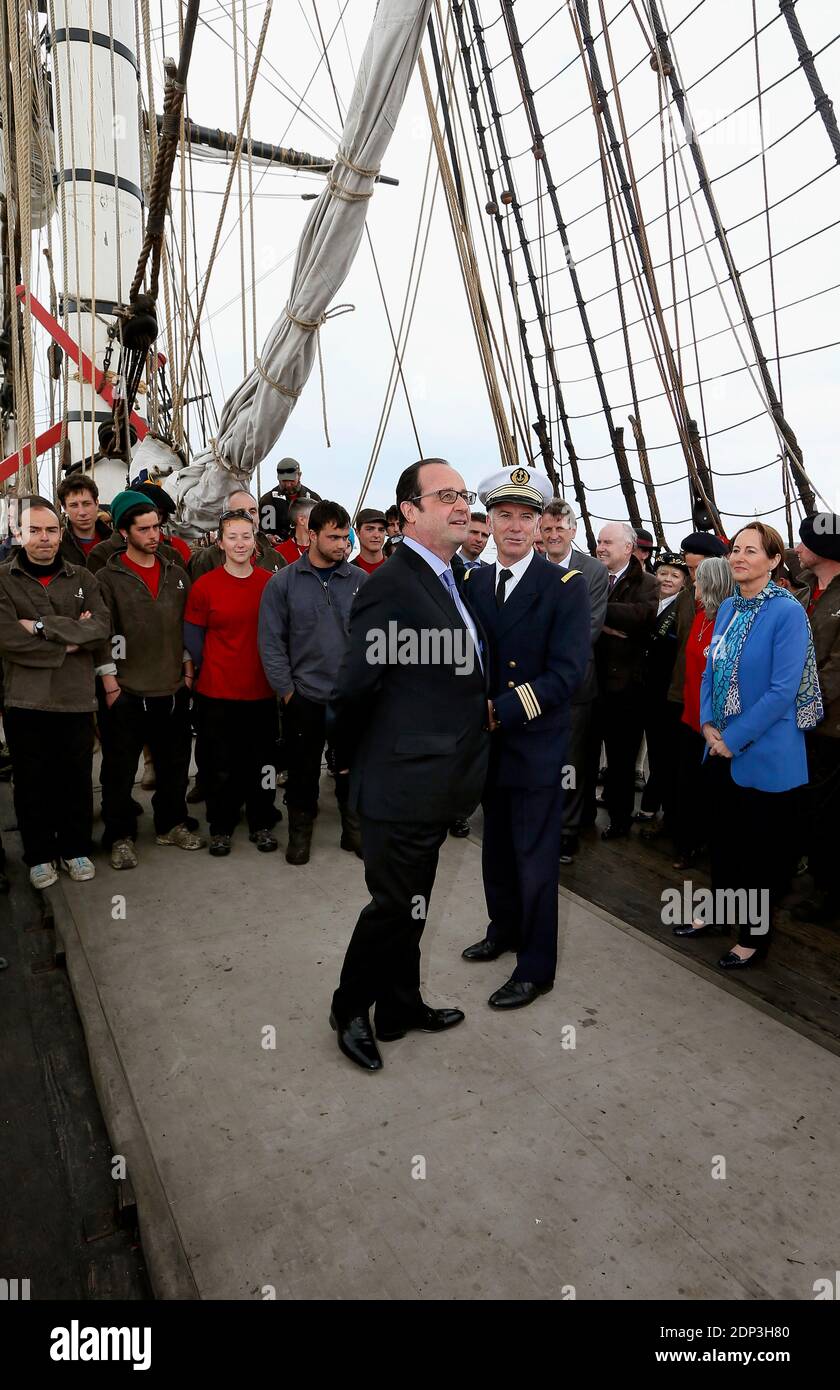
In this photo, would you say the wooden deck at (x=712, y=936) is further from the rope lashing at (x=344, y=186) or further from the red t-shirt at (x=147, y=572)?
the rope lashing at (x=344, y=186)

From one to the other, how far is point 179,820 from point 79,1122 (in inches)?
77.4

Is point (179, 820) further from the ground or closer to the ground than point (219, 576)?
closer to the ground

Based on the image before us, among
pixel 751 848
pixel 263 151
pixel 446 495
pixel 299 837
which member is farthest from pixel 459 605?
pixel 263 151

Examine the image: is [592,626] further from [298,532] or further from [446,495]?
[298,532]

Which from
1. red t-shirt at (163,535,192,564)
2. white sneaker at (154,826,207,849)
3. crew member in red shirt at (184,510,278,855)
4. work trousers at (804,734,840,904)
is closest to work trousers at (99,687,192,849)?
white sneaker at (154,826,207,849)

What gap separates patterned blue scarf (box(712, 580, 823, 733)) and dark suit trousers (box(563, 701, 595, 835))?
3.37 ft

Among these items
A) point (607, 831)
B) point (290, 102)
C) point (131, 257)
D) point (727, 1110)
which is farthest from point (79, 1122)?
point (290, 102)

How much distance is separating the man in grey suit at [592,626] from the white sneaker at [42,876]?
2213 mm

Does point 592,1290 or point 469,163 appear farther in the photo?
point 469,163

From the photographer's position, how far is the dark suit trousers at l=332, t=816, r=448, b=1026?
2.14 m

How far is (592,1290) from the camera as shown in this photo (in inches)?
60.4

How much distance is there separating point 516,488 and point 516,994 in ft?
5.18
